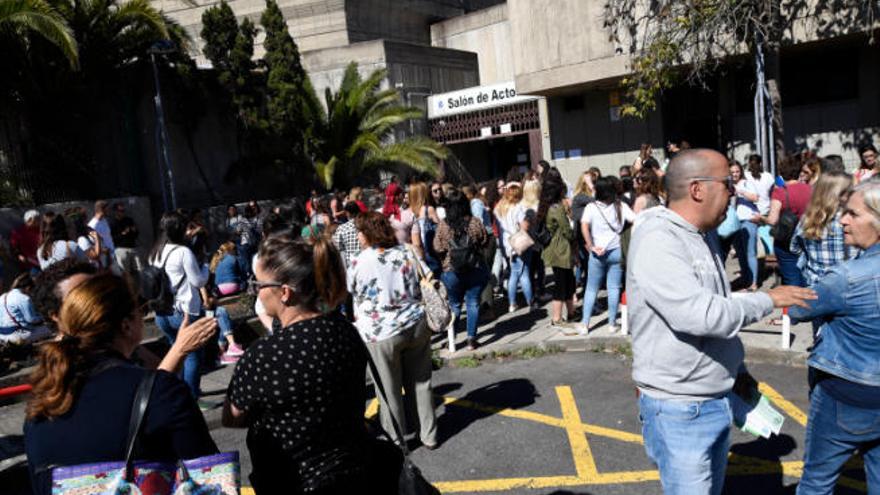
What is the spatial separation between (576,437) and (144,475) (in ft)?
11.6

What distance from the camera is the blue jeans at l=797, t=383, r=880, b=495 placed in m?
2.74

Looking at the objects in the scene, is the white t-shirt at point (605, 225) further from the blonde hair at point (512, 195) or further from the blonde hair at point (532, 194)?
the blonde hair at point (512, 195)

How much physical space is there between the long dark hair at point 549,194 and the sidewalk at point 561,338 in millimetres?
1377

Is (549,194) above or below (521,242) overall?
above

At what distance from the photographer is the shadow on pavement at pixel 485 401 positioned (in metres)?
5.27

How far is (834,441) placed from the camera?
2.81 meters

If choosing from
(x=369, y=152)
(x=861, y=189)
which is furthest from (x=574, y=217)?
(x=369, y=152)

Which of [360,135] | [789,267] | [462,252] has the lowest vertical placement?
[789,267]

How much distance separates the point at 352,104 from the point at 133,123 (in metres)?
5.51

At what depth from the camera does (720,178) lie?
247 centimetres

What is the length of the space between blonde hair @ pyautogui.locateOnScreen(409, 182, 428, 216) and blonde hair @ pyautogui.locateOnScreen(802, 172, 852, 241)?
4484 mm

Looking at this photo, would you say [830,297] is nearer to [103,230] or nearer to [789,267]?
[789,267]

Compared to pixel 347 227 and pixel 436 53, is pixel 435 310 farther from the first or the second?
pixel 436 53

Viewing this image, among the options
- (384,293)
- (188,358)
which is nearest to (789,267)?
(384,293)
